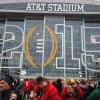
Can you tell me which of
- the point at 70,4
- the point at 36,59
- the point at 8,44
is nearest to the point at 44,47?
the point at 36,59

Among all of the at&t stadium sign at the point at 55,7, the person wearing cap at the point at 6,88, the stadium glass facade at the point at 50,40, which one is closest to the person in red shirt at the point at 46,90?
the person wearing cap at the point at 6,88

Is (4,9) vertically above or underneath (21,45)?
above

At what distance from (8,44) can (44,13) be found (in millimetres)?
9820

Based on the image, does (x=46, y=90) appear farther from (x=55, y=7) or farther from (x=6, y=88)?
(x=55, y=7)

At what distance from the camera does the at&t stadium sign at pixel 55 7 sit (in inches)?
2936

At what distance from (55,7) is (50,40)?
8.35 m

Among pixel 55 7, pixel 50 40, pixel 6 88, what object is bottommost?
pixel 6 88

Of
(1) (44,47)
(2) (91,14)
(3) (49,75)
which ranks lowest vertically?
(3) (49,75)

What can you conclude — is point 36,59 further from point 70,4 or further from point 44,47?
point 70,4

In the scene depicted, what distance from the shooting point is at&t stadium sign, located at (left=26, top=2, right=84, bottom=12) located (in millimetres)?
74562

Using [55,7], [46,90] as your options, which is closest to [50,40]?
[55,7]

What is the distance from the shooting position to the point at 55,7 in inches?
2960

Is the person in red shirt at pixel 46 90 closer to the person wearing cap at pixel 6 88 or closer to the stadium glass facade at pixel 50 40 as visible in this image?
the person wearing cap at pixel 6 88

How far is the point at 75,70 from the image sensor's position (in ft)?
220
